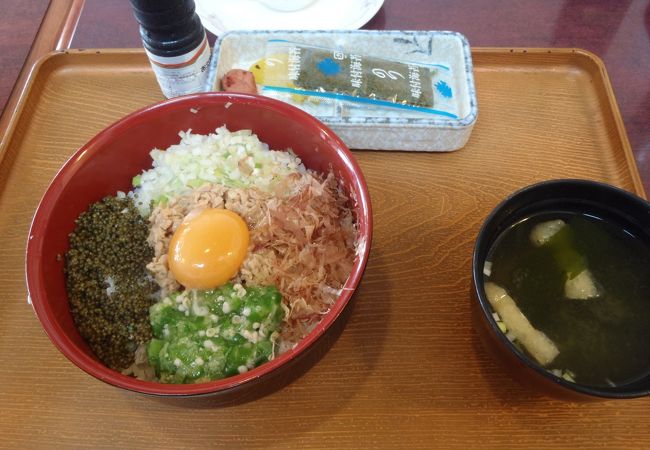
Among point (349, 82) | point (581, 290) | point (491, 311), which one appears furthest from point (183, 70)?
point (581, 290)

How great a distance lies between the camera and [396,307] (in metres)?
1.66

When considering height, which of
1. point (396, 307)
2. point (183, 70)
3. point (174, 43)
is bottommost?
point (396, 307)

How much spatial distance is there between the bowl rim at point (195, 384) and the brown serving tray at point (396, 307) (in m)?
0.19

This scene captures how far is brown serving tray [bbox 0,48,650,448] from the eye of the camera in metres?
1.45

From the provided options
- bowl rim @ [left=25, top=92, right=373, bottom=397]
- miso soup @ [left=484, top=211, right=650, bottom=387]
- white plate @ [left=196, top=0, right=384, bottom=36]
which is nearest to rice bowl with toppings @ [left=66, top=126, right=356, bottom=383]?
bowl rim @ [left=25, top=92, right=373, bottom=397]

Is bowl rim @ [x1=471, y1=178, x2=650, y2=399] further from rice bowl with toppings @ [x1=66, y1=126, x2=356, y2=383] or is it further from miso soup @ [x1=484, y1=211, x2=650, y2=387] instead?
rice bowl with toppings @ [x1=66, y1=126, x2=356, y2=383]

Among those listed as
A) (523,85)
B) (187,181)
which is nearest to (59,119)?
(187,181)

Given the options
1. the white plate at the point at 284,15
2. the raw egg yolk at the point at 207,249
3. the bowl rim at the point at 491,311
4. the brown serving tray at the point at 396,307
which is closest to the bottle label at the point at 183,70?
the brown serving tray at the point at 396,307

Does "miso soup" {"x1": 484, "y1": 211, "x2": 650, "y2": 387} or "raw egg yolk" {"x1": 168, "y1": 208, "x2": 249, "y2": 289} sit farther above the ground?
"miso soup" {"x1": 484, "y1": 211, "x2": 650, "y2": 387}

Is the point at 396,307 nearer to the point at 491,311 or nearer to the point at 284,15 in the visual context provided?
the point at 491,311

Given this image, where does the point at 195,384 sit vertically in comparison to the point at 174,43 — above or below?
below

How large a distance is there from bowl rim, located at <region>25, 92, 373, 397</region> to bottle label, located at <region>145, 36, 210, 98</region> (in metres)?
0.27

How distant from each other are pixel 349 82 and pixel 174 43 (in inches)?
28.3

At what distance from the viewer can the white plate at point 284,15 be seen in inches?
95.3
